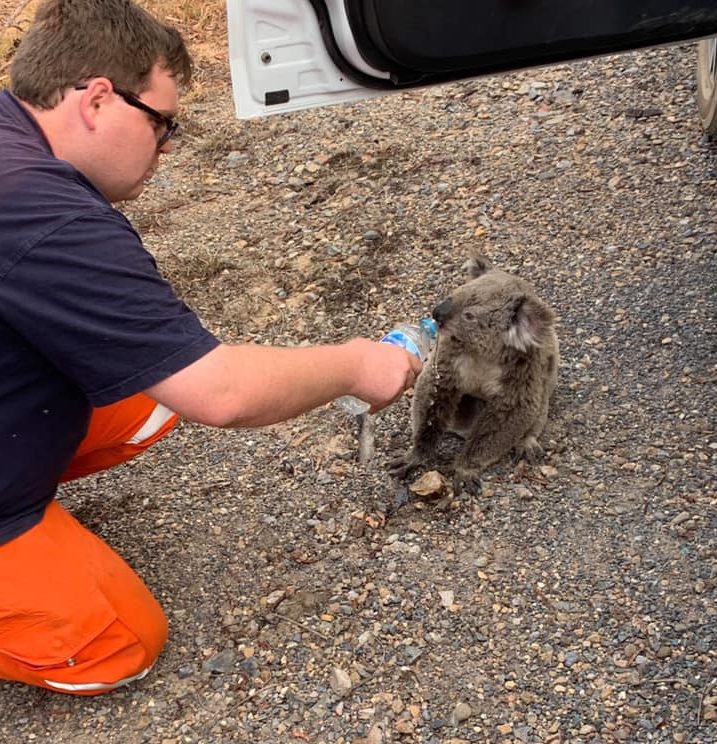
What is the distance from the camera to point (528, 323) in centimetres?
399

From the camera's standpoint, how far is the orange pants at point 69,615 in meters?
3.20

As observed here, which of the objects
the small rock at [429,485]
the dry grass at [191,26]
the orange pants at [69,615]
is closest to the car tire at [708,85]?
the small rock at [429,485]

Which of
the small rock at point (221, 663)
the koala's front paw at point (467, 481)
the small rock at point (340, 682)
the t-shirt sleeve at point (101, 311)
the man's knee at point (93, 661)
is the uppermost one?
the t-shirt sleeve at point (101, 311)

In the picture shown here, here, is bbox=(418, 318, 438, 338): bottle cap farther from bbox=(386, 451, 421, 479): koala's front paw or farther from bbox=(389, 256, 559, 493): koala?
bbox=(386, 451, 421, 479): koala's front paw

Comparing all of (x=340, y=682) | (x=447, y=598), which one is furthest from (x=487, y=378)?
(x=340, y=682)

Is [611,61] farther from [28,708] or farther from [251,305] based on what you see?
[28,708]

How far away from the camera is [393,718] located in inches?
124

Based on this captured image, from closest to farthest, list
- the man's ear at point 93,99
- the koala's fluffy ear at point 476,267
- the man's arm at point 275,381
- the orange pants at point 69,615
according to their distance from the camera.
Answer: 1. the man's arm at point 275,381
2. the man's ear at point 93,99
3. the orange pants at point 69,615
4. the koala's fluffy ear at point 476,267

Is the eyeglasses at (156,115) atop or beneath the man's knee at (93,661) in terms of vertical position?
atop

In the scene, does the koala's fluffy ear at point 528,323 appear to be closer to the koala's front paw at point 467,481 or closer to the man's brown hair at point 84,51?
the koala's front paw at point 467,481

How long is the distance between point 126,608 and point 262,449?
4.01ft

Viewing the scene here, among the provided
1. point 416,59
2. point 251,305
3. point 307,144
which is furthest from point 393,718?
point 307,144

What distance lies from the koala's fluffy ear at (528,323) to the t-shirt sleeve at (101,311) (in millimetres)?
1704

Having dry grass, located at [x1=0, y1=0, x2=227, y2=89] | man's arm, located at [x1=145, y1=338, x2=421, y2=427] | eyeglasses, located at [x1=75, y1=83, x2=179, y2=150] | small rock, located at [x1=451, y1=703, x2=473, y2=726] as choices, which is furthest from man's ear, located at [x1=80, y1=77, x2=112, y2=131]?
dry grass, located at [x1=0, y1=0, x2=227, y2=89]
